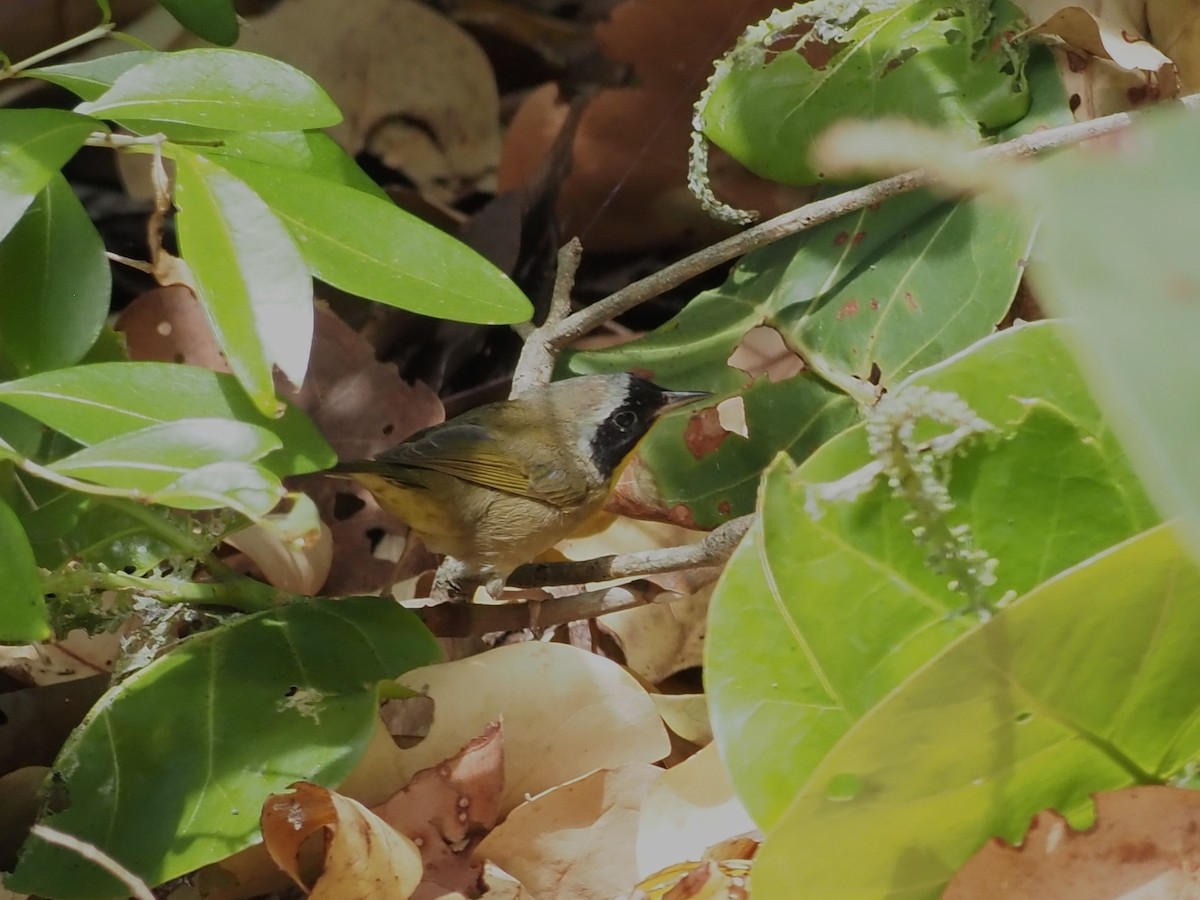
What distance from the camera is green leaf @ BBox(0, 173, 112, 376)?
144cm

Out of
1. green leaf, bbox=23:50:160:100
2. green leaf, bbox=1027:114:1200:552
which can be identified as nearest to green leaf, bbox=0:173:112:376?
green leaf, bbox=23:50:160:100

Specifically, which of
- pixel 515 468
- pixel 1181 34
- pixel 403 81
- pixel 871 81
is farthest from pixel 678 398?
pixel 403 81

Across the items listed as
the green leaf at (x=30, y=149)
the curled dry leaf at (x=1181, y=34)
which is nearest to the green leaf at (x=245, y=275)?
the green leaf at (x=30, y=149)

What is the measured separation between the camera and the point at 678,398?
6.99 feet

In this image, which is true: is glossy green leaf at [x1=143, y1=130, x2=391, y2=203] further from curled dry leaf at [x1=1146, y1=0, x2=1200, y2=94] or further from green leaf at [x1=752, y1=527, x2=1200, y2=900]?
curled dry leaf at [x1=1146, y1=0, x2=1200, y2=94]

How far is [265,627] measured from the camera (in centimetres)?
157

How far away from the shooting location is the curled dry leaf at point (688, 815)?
142 cm

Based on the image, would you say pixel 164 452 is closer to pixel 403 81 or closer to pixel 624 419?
pixel 624 419

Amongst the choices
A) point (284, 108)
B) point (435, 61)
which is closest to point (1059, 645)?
point (284, 108)

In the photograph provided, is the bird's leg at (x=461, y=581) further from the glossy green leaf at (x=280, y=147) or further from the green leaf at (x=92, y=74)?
the green leaf at (x=92, y=74)

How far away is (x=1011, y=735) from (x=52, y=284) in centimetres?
123

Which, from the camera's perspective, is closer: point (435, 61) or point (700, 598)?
point (700, 598)

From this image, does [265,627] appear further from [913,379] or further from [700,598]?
[913,379]

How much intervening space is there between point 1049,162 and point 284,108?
1.00 m
